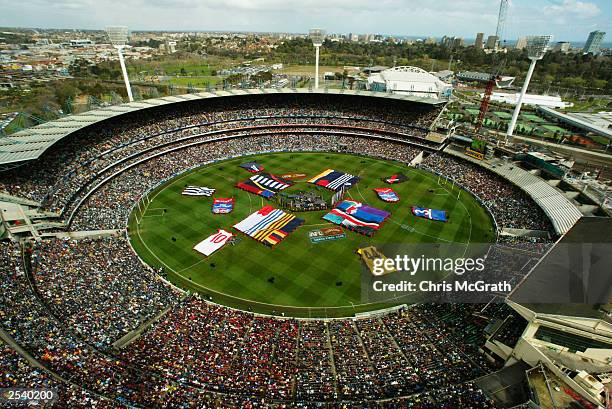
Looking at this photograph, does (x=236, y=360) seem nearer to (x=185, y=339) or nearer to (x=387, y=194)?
(x=185, y=339)

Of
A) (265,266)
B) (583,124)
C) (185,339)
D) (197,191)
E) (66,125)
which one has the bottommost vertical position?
(265,266)

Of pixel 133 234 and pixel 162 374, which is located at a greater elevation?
pixel 162 374

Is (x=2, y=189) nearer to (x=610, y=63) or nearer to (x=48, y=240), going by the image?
(x=48, y=240)

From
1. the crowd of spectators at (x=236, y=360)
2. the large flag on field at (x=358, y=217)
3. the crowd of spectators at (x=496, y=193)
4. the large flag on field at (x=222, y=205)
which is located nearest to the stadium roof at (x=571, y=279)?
the crowd of spectators at (x=236, y=360)

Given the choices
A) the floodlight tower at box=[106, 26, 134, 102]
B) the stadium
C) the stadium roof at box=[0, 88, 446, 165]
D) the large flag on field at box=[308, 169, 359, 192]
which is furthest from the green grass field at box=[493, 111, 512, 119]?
the floodlight tower at box=[106, 26, 134, 102]

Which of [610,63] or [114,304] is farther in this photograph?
Answer: [610,63]

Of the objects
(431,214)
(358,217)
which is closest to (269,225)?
(358,217)

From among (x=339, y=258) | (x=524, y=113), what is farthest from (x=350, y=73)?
(x=339, y=258)

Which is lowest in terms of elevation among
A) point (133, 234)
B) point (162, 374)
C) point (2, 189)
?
point (133, 234)
